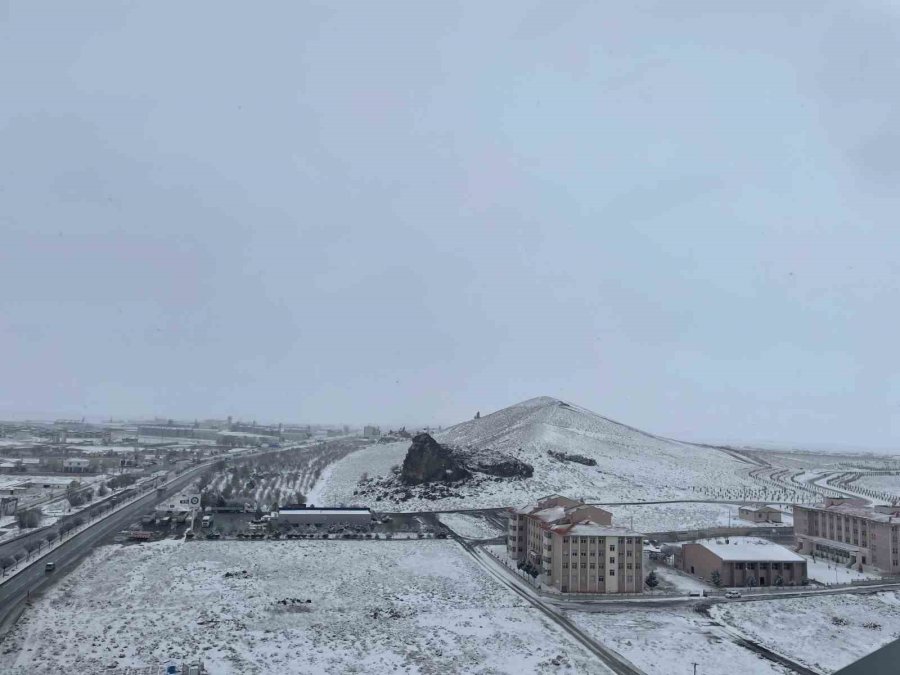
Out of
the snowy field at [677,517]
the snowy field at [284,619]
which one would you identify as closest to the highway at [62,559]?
the snowy field at [284,619]

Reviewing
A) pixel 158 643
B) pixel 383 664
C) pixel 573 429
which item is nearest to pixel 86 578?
pixel 158 643

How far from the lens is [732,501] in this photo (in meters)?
85.6

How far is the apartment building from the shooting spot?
4891cm

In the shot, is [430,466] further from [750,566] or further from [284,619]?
[284,619]

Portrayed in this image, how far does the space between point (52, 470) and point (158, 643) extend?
96494 mm

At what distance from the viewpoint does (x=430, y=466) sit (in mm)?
91562

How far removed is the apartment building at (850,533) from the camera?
48.9 m

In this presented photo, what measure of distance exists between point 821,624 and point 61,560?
47.4 meters

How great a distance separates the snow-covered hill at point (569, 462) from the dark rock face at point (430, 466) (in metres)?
5.18

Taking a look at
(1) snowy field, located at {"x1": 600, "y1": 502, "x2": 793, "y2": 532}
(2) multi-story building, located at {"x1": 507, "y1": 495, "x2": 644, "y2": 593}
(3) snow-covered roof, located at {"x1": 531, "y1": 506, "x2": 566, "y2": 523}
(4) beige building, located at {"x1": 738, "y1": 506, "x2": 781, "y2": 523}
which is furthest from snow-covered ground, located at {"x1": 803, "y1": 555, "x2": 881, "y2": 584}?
(3) snow-covered roof, located at {"x1": 531, "y1": 506, "x2": 566, "y2": 523}

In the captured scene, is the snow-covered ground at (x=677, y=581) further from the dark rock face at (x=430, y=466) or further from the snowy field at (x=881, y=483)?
the snowy field at (x=881, y=483)

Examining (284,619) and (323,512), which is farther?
(323,512)

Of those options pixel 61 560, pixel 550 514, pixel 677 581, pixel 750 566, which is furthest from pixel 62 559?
pixel 750 566

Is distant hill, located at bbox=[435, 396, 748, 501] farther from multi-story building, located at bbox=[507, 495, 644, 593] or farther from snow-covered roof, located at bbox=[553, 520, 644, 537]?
multi-story building, located at bbox=[507, 495, 644, 593]
